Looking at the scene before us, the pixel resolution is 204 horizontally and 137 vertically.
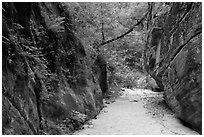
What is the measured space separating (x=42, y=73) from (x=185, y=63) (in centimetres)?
468

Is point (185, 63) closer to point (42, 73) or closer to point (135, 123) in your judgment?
point (135, 123)

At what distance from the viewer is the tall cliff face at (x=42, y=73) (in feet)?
14.8

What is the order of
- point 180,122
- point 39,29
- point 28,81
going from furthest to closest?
point 180,122, point 39,29, point 28,81

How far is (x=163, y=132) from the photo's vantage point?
6992mm

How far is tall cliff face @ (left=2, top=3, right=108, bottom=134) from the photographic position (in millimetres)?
4512

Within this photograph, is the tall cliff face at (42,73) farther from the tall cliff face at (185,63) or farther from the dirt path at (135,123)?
the tall cliff face at (185,63)

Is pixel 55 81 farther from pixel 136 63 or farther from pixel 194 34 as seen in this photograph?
pixel 136 63

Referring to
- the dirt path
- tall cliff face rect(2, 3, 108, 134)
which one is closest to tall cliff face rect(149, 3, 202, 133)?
the dirt path

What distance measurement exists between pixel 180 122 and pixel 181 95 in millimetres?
1116

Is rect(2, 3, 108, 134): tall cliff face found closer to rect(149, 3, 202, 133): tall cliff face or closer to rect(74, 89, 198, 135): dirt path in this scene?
rect(74, 89, 198, 135): dirt path

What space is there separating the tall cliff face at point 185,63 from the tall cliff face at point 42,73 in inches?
128

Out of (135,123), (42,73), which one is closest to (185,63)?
(135,123)

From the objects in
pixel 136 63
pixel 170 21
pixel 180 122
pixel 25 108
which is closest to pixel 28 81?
pixel 25 108

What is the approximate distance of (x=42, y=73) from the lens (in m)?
6.02
